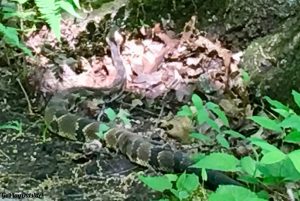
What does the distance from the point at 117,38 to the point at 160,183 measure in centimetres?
295

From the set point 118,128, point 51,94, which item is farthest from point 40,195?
point 51,94

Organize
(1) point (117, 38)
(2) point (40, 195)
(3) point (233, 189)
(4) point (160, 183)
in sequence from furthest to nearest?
1. (1) point (117, 38)
2. (2) point (40, 195)
3. (4) point (160, 183)
4. (3) point (233, 189)

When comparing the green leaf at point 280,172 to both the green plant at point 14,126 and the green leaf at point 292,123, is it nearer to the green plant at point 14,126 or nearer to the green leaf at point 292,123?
the green leaf at point 292,123

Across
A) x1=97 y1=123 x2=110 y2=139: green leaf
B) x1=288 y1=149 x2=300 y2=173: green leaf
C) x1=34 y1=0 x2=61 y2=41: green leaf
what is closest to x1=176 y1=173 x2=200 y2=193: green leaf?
x1=288 y1=149 x2=300 y2=173: green leaf

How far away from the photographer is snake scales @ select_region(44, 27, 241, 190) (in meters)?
4.00

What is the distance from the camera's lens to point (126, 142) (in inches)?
172

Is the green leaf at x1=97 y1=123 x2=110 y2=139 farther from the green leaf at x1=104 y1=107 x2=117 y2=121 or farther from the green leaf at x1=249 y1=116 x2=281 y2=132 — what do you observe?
the green leaf at x1=249 y1=116 x2=281 y2=132

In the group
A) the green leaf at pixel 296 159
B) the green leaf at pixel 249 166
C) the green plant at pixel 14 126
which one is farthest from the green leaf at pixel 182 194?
the green plant at pixel 14 126

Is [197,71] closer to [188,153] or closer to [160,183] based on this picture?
[188,153]

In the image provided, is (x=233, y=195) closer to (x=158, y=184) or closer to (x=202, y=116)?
(x=158, y=184)

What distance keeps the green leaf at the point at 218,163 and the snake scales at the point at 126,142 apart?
3.17ft

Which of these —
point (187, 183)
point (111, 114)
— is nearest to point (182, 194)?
point (187, 183)

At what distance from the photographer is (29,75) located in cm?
530

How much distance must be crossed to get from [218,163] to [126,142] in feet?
6.03
